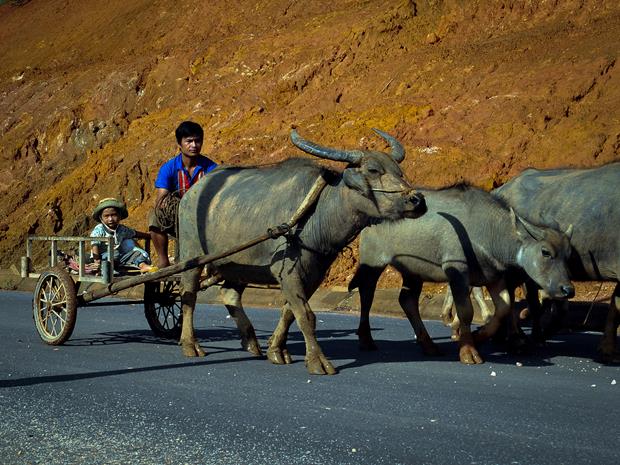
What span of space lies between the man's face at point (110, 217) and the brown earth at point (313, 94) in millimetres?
9420

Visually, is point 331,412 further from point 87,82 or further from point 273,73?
point 87,82

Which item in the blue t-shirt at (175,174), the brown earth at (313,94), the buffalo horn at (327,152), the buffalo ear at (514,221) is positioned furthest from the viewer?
the brown earth at (313,94)

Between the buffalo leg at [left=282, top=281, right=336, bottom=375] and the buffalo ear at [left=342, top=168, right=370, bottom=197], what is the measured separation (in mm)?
1128

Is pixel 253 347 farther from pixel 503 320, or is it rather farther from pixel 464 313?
pixel 503 320

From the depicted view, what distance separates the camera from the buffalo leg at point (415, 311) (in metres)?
11.4

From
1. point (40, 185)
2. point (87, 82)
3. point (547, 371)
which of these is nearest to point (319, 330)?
point (547, 371)

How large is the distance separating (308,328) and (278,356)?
84cm

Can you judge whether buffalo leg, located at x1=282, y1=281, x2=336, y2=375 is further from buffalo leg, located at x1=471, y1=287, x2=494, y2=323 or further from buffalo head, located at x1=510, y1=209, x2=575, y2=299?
buffalo leg, located at x1=471, y1=287, x2=494, y2=323

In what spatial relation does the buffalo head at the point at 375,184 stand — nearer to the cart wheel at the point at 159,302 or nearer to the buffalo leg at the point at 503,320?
the buffalo leg at the point at 503,320

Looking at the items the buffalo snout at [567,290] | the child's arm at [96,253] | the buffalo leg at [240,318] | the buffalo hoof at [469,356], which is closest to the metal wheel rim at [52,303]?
the child's arm at [96,253]

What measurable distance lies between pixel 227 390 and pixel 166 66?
30.2m

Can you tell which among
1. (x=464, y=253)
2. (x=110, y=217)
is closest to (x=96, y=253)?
(x=110, y=217)

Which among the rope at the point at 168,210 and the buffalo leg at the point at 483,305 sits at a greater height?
the rope at the point at 168,210

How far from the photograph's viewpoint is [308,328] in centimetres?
989
